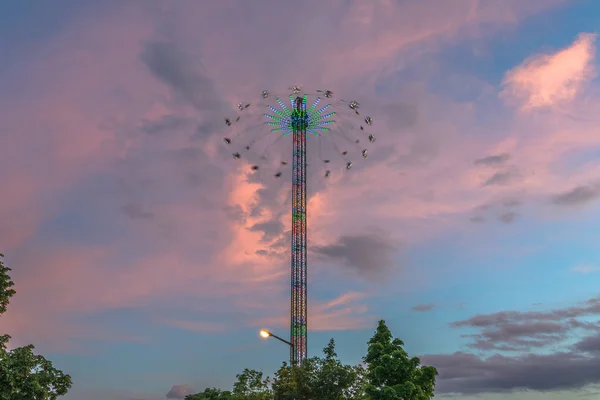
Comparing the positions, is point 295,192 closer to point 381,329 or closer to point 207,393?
point 207,393

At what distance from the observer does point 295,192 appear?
89938 millimetres

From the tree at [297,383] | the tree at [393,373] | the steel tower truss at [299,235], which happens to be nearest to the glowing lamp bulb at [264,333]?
the tree at [393,373]

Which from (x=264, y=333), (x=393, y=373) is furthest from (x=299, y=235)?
(x=264, y=333)

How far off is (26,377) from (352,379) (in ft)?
111

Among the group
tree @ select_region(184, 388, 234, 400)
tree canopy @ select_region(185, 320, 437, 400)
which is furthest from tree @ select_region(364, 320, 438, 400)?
tree @ select_region(184, 388, 234, 400)

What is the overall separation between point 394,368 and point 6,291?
30.8 metres

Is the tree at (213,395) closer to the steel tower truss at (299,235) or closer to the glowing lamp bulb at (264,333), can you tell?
the steel tower truss at (299,235)

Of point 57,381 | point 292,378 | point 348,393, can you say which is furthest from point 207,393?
point 57,381

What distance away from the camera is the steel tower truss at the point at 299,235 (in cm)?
8494

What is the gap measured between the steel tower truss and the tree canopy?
1558 centimetres

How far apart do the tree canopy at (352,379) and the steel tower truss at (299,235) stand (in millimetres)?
15582

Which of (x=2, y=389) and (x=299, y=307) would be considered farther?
(x=299, y=307)

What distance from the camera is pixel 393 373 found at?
51.0 m

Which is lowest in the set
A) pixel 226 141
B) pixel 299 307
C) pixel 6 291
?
pixel 6 291
